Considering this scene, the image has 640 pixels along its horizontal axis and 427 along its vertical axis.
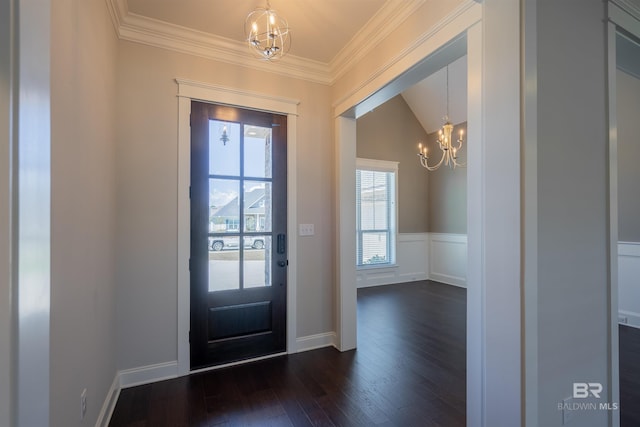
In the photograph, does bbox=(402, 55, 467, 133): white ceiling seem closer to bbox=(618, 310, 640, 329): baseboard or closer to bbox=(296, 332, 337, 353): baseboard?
bbox=(618, 310, 640, 329): baseboard

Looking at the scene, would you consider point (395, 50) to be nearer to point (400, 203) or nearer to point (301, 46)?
point (301, 46)

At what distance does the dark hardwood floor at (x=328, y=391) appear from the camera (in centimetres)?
185

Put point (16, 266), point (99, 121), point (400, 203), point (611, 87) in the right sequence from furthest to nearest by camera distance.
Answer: point (400, 203) < point (99, 121) < point (611, 87) < point (16, 266)

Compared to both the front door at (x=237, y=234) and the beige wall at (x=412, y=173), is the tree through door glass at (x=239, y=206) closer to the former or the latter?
the front door at (x=237, y=234)

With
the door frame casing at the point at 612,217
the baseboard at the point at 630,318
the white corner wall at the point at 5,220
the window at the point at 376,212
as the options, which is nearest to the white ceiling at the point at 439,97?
the window at the point at 376,212

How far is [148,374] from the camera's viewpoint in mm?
2250

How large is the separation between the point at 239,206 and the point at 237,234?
0.86ft

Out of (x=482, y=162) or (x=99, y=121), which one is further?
(x=99, y=121)

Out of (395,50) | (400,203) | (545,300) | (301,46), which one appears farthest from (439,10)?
(400,203)

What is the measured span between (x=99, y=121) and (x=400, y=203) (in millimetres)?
5182

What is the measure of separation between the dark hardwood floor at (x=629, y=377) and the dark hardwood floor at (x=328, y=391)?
979 mm

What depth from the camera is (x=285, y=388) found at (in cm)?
219

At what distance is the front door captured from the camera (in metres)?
2.45

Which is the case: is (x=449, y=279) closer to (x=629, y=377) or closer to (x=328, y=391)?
(x=629, y=377)
